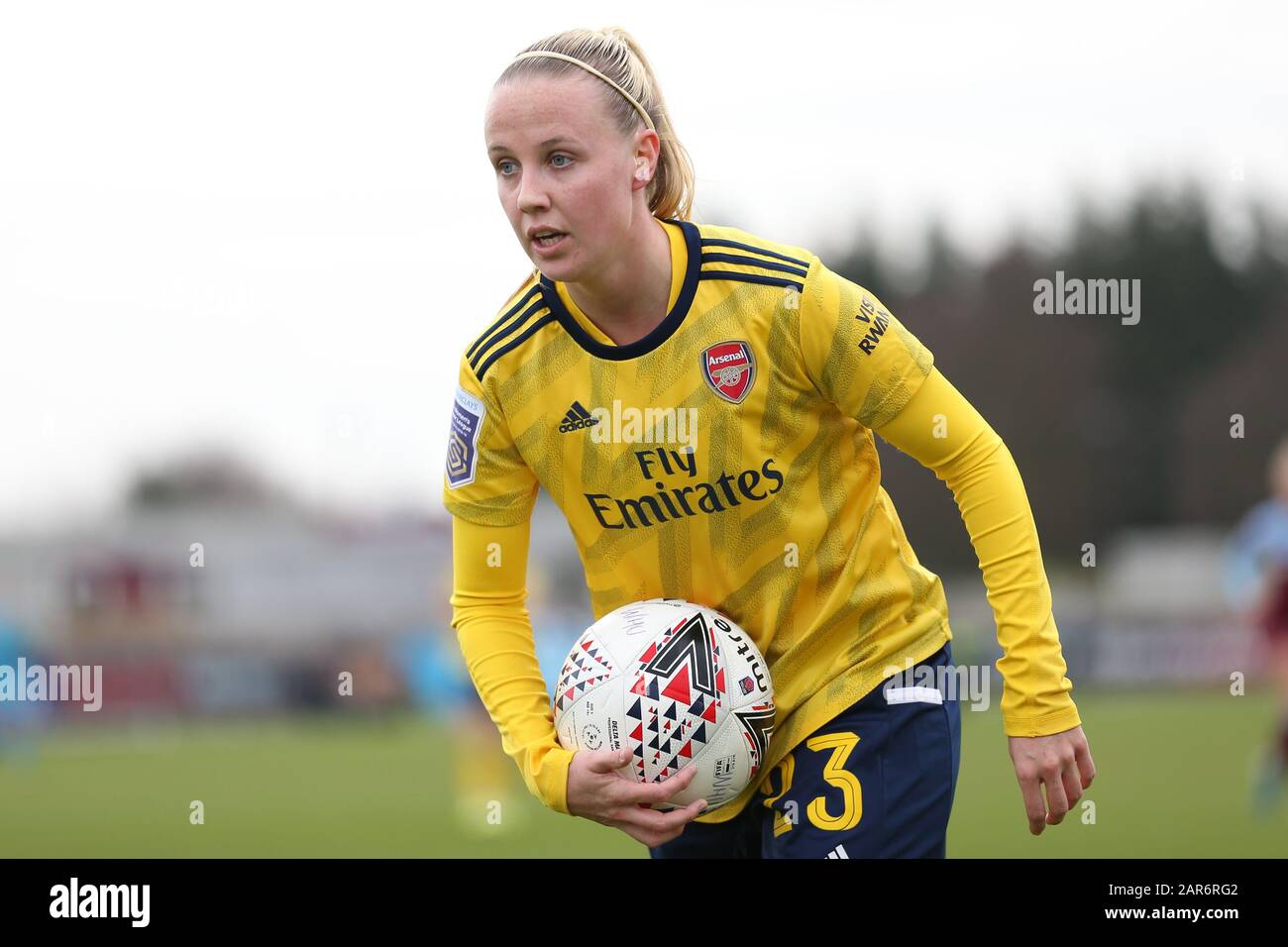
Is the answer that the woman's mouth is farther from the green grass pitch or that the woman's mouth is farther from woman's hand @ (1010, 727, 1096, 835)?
the green grass pitch

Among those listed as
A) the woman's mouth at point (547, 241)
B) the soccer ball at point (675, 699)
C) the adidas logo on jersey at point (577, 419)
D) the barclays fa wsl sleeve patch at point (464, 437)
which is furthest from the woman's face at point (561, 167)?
the soccer ball at point (675, 699)

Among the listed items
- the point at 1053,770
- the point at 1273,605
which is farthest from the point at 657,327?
the point at 1273,605

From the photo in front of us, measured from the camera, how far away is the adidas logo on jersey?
140 inches

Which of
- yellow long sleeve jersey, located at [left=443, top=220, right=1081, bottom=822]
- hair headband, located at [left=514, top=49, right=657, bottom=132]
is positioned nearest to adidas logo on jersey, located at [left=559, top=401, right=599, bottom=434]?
yellow long sleeve jersey, located at [left=443, top=220, right=1081, bottom=822]

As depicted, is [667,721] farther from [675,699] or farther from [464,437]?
[464,437]

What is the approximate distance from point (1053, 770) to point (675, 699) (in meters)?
0.84

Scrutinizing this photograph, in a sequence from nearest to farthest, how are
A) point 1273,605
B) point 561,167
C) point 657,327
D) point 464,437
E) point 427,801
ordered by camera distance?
point 561,167
point 657,327
point 464,437
point 1273,605
point 427,801

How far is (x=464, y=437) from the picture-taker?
12.2 feet

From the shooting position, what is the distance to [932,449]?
11.6 ft

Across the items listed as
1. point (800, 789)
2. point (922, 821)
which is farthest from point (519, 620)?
point (922, 821)

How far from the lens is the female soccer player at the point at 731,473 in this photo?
11.1 ft

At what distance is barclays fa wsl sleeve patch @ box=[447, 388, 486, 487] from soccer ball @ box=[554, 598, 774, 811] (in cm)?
51

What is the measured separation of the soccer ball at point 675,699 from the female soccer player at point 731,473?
0.06 metres
